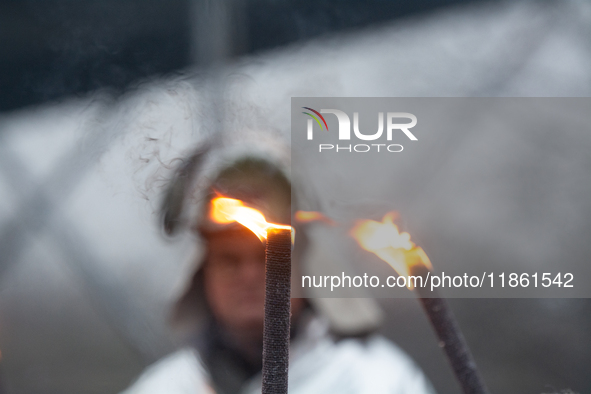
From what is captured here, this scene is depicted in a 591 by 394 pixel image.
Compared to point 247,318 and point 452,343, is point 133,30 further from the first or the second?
point 452,343

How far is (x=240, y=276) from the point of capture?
108 centimetres

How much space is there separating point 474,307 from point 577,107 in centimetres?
75

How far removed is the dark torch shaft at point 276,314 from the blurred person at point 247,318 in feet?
2.14

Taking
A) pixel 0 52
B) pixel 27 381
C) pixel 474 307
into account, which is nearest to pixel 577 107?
pixel 474 307

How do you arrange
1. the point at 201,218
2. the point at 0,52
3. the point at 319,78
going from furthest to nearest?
the point at 0,52 < the point at 319,78 < the point at 201,218

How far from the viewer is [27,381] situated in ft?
4.66

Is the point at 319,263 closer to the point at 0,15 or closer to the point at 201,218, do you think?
the point at 201,218

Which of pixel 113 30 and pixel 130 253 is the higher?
pixel 113 30

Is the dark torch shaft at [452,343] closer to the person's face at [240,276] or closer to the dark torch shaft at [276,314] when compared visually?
the dark torch shaft at [276,314]

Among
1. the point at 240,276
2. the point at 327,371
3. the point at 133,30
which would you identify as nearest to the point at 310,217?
the point at 240,276

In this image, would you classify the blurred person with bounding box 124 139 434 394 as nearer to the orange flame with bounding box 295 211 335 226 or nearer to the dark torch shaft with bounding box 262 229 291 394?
the orange flame with bounding box 295 211 335 226

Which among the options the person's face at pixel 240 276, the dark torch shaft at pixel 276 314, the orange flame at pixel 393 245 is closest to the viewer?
the dark torch shaft at pixel 276 314

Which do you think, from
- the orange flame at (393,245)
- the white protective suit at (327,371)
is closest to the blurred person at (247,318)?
the white protective suit at (327,371)

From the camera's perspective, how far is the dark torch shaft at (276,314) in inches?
13.6
